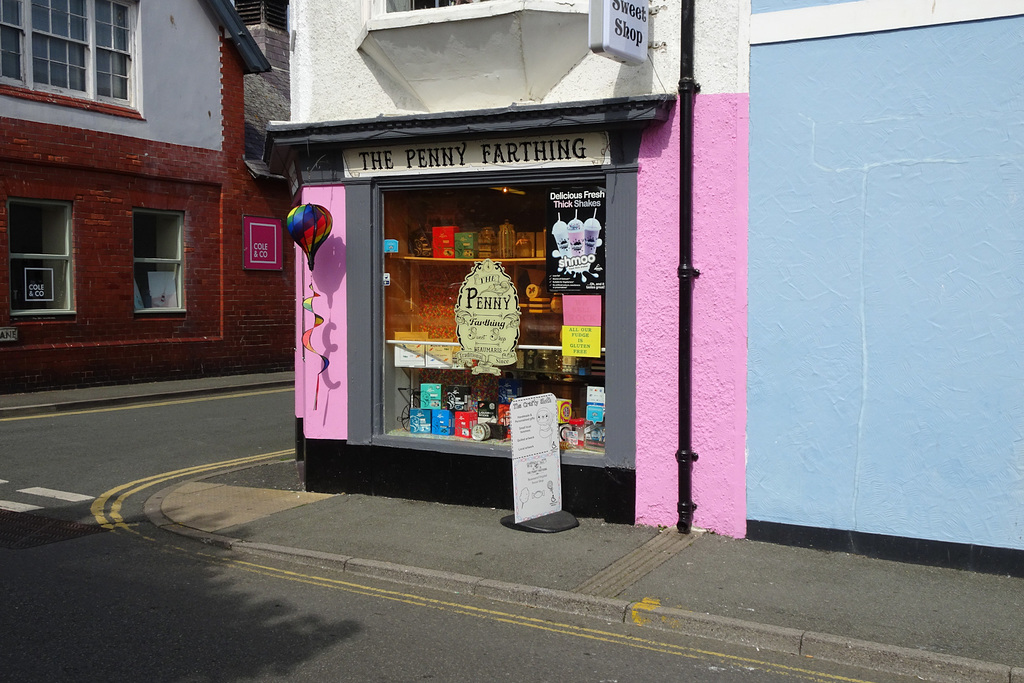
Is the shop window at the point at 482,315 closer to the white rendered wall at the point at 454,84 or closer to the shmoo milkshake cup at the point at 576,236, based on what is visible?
the shmoo milkshake cup at the point at 576,236

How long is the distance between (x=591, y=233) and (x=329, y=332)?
2.61 metres

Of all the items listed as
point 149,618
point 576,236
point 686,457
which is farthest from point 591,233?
point 149,618

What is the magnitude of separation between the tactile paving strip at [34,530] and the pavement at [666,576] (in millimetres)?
640

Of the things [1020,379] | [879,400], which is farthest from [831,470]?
[1020,379]

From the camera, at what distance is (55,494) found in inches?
347

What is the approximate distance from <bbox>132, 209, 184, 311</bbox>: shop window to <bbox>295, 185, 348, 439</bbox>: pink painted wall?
1084 cm

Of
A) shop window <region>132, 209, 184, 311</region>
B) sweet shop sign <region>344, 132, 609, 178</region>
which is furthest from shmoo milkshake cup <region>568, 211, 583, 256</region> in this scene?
shop window <region>132, 209, 184, 311</region>

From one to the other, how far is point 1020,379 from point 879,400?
87 cm

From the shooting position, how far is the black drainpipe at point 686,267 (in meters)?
7.03

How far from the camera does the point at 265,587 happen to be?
6203mm

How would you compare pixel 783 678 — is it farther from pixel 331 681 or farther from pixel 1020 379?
pixel 1020 379

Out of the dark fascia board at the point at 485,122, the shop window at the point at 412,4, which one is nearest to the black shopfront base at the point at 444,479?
the dark fascia board at the point at 485,122

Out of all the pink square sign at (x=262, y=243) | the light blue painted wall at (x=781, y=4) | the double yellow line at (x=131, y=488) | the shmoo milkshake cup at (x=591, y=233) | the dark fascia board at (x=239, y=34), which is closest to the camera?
the light blue painted wall at (x=781, y=4)

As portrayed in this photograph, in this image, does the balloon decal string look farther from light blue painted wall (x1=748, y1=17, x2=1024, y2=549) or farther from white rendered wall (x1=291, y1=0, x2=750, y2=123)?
light blue painted wall (x1=748, y1=17, x2=1024, y2=549)
